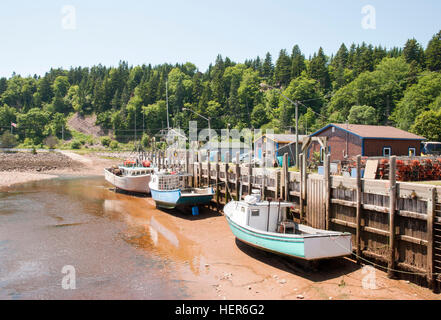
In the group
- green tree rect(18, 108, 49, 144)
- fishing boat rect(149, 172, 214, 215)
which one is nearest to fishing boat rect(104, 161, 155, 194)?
fishing boat rect(149, 172, 214, 215)

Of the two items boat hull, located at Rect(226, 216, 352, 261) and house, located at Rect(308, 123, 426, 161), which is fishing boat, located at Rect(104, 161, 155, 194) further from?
boat hull, located at Rect(226, 216, 352, 261)

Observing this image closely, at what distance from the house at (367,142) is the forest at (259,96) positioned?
22.3m

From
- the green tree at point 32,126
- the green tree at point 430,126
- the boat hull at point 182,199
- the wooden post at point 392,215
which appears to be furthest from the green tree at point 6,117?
the wooden post at point 392,215

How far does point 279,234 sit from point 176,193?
11.8m

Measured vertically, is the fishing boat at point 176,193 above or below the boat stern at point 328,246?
above

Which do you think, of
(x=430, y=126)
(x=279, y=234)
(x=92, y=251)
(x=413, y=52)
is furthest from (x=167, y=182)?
(x=413, y=52)

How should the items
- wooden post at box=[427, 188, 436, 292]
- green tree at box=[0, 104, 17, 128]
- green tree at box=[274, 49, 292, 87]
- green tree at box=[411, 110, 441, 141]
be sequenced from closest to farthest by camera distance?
wooden post at box=[427, 188, 436, 292], green tree at box=[411, 110, 441, 141], green tree at box=[0, 104, 17, 128], green tree at box=[274, 49, 292, 87]

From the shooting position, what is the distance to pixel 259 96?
109188mm

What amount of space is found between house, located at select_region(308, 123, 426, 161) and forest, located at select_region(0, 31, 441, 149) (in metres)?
22.3

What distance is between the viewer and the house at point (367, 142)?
28.3 m

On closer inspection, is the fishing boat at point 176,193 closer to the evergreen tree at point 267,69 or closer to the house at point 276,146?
the house at point 276,146

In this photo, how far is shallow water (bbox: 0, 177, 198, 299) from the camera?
11859 mm
